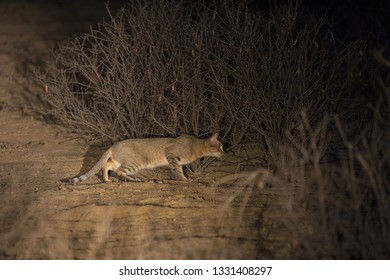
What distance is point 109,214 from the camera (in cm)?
589

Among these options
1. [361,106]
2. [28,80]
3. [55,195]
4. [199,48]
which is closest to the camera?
[55,195]

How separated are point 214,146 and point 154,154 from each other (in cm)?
68

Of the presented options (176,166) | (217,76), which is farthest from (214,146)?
(217,76)

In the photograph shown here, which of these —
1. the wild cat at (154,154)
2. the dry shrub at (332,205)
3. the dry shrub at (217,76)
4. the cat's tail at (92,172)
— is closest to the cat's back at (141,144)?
the wild cat at (154,154)

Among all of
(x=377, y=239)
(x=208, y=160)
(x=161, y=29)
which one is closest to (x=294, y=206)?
(x=377, y=239)

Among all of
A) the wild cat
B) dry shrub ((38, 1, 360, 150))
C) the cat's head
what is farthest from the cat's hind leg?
the cat's head

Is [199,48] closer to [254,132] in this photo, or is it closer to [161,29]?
[161,29]

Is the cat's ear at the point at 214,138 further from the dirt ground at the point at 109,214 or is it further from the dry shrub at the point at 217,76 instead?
the dirt ground at the point at 109,214

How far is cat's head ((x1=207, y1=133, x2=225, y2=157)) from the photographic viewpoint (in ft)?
23.4

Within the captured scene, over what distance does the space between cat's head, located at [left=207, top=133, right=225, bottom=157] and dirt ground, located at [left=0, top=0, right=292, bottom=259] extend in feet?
1.35

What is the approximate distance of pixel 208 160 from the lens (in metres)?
7.52

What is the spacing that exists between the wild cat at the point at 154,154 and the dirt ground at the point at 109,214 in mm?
262

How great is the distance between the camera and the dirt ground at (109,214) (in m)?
5.18

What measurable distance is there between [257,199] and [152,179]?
57.3 inches
